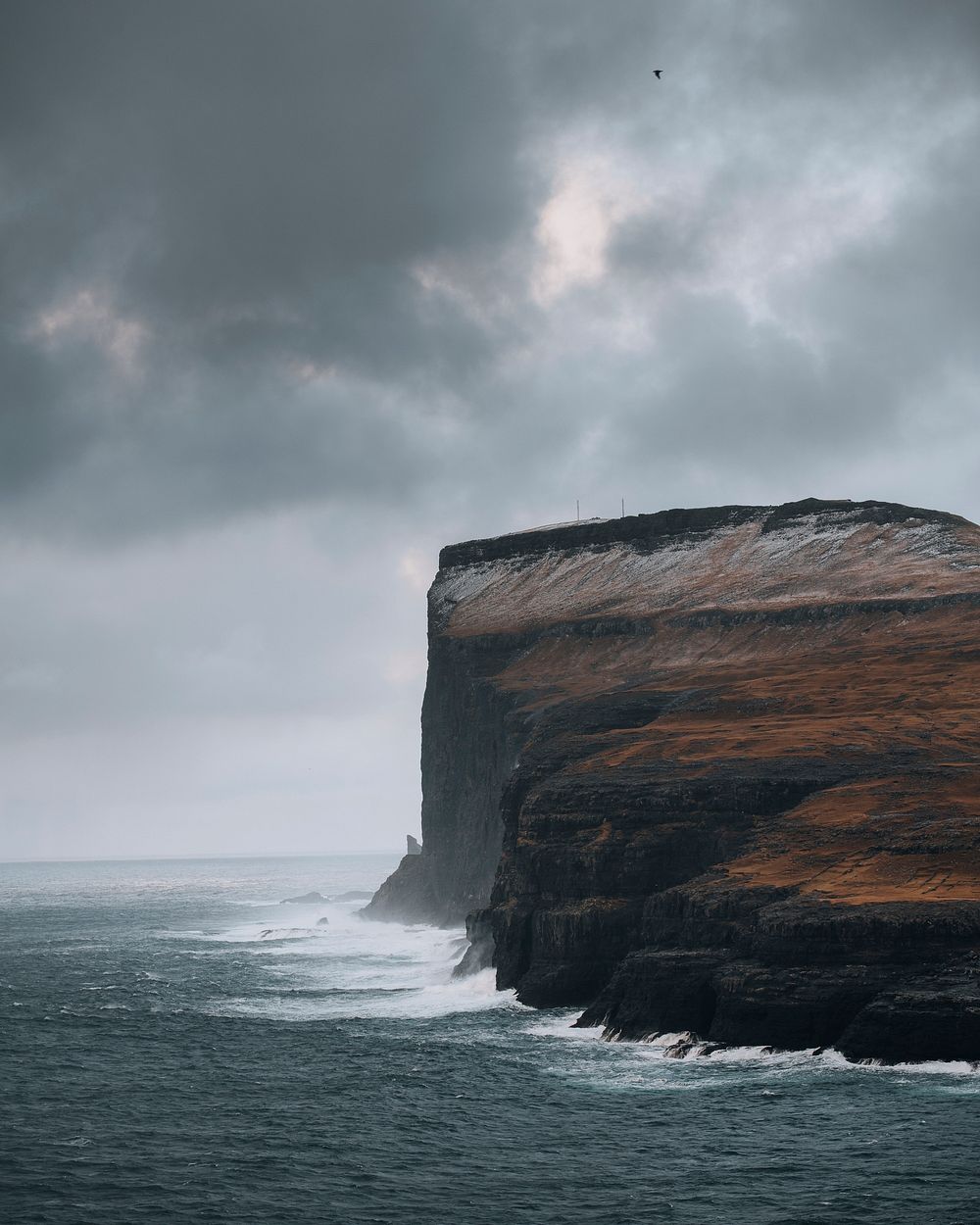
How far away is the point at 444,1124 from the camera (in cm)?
6381

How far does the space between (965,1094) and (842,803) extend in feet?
125

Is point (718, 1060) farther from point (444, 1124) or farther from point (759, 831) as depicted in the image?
point (759, 831)

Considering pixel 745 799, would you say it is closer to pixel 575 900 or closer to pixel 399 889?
pixel 575 900

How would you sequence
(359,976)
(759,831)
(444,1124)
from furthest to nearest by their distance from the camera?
(359,976) < (759,831) < (444,1124)

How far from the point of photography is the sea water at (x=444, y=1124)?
50406mm

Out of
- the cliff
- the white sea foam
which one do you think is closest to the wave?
the cliff

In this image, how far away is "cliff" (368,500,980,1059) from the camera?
76.9 m

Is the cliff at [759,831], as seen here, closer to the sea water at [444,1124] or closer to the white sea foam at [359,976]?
the sea water at [444,1124]

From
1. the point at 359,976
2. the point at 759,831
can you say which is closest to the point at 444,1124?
the point at 759,831

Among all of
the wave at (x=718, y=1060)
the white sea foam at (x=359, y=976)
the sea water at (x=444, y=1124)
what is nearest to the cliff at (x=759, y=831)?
the wave at (x=718, y=1060)

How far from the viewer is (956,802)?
96.5 metres

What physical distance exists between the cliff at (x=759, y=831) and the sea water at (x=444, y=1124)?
3709 millimetres

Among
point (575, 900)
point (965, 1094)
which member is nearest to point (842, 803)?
point (575, 900)

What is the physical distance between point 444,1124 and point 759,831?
4319 cm
